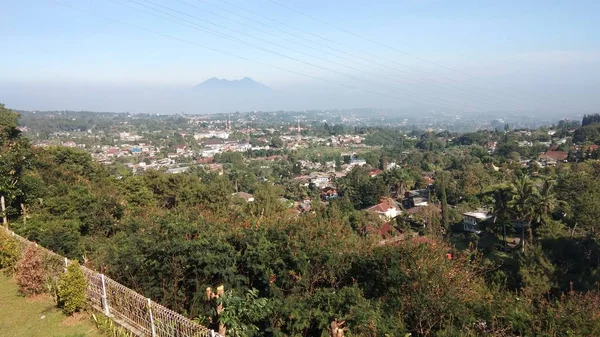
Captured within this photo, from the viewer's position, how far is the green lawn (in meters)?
4.31

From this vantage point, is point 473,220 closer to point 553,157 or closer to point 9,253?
point 9,253

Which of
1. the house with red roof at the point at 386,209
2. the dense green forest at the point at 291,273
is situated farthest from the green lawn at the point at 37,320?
the house with red roof at the point at 386,209

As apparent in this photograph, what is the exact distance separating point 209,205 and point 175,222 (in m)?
9.35

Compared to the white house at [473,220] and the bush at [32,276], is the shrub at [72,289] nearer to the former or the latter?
the bush at [32,276]

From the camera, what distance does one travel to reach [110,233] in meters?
9.60

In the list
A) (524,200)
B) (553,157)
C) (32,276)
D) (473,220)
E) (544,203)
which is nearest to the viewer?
(32,276)

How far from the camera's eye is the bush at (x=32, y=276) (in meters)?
5.18

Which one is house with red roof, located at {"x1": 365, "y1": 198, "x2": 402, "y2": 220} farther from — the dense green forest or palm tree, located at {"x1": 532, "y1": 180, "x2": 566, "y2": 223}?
the dense green forest

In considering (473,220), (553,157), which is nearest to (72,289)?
(473,220)

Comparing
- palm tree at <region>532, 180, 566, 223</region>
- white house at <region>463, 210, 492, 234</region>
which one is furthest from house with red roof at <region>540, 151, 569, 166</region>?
palm tree at <region>532, 180, 566, 223</region>

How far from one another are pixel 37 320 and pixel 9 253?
2.00 meters

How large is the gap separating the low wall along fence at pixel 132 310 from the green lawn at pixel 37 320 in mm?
242

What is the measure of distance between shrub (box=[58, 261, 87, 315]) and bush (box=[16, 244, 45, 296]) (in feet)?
2.77

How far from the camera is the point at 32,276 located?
5.18m
